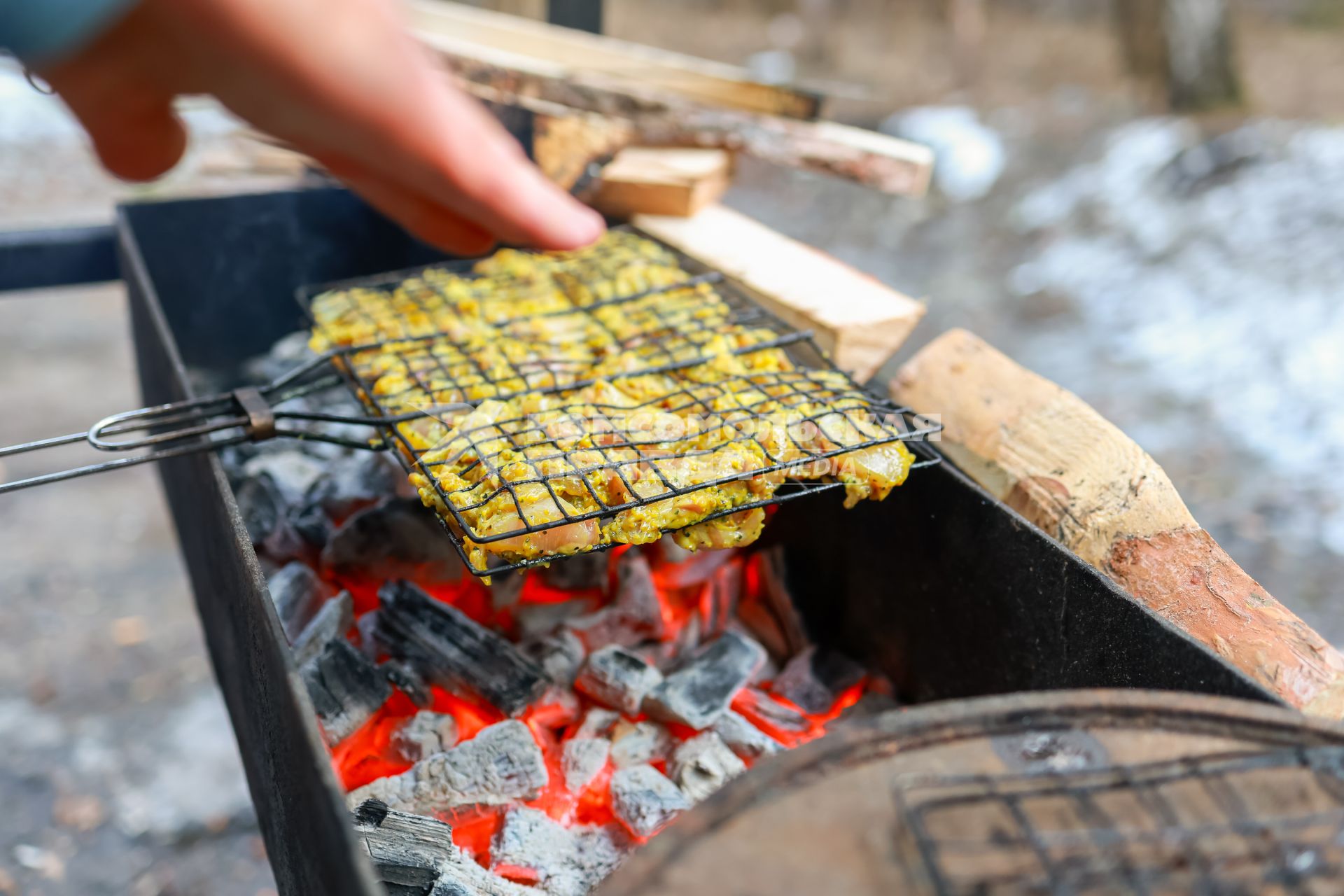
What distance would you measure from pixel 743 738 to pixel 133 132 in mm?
1968

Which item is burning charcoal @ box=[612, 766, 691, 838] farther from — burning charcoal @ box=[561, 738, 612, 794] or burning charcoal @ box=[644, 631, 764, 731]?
burning charcoal @ box=[644, 631, 764, 731]

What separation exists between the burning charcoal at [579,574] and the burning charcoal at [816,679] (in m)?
0.57

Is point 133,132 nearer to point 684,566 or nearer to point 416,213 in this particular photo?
point 416,213

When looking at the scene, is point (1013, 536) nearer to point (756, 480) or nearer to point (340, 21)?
point (756, 480)

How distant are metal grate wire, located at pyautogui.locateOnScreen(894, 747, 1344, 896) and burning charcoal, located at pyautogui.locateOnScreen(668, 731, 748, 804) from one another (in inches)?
42.3

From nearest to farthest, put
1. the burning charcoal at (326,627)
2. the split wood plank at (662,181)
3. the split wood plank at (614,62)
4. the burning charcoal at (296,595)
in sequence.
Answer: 1. the burning charcoal at (326,627)
2. the burning charcoal at (296,595)
3. the split wood plank at (662,181)
4. the split wood plank at (614,62)

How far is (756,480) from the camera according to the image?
1.90 meters

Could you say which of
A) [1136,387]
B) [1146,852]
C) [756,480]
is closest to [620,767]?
[756,480]

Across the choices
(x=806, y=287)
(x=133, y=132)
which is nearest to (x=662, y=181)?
(x=806, y=287)

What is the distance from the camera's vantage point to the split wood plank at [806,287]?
267 cm

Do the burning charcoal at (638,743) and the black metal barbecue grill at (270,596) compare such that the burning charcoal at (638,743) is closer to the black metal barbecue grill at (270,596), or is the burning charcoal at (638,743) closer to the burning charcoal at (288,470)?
the black metal barbecue grill at (270,596)

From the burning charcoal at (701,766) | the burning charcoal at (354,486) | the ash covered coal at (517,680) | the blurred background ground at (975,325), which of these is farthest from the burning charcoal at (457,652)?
the blurred background ground at (975,325)

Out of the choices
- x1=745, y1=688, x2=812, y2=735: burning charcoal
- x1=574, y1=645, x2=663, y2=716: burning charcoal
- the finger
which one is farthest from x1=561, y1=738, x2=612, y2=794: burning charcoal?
the finger

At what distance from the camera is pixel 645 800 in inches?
83.4
